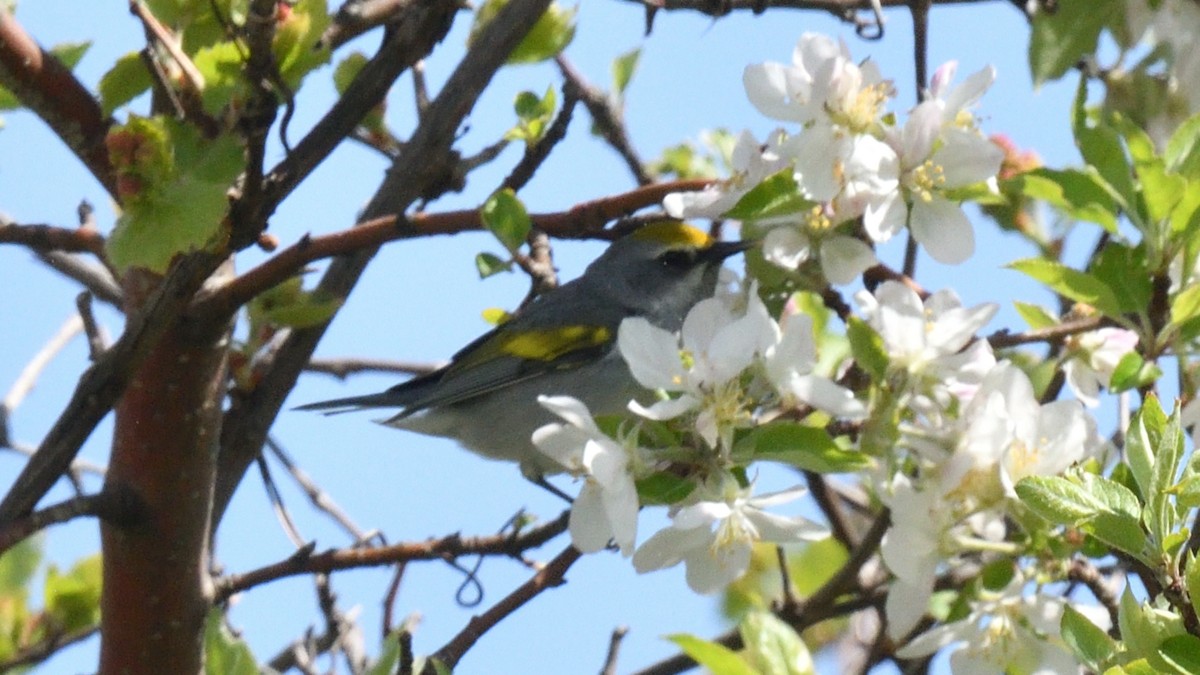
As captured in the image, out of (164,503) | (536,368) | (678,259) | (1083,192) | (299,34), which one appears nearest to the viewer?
(1083,192)

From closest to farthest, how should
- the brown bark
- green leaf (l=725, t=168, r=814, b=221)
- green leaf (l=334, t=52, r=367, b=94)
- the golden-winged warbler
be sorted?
green leaf (l=725, t=168, r=814, b=221) < the brown bark < green leaf (l=334, t=52, r=367, b=94) < the golden-winged warbler

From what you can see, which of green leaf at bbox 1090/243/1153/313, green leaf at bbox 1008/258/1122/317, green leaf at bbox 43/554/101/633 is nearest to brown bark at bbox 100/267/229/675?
green leaf at bbox 43/554/101/633

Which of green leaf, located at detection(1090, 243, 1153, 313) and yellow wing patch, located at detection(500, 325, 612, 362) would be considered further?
yellow wing patch, located at detection(500, 325, 612, 362)

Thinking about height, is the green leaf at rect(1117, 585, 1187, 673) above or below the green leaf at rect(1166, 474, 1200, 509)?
below

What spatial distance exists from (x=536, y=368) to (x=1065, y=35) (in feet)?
6.10

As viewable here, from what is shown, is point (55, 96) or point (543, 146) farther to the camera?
point (543, 146)

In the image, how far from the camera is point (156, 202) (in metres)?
1.87

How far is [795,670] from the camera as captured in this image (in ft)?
4.95

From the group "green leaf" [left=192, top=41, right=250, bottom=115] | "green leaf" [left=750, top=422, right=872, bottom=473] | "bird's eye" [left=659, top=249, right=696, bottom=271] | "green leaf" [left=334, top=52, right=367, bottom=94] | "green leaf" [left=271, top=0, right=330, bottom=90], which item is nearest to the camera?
"green leaf" [left=750, top=422, right=872, bottom=473]

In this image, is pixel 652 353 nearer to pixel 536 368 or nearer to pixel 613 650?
pixel 613 650

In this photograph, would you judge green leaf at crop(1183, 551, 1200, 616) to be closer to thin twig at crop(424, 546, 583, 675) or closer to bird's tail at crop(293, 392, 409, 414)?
thin twig at crop(424, 546, 583, 675)

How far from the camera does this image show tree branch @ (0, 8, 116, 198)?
222cm

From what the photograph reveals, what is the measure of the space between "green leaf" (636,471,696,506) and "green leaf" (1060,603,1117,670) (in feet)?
1.52

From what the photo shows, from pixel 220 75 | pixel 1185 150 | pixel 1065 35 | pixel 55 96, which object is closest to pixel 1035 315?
pixel 1185 150
